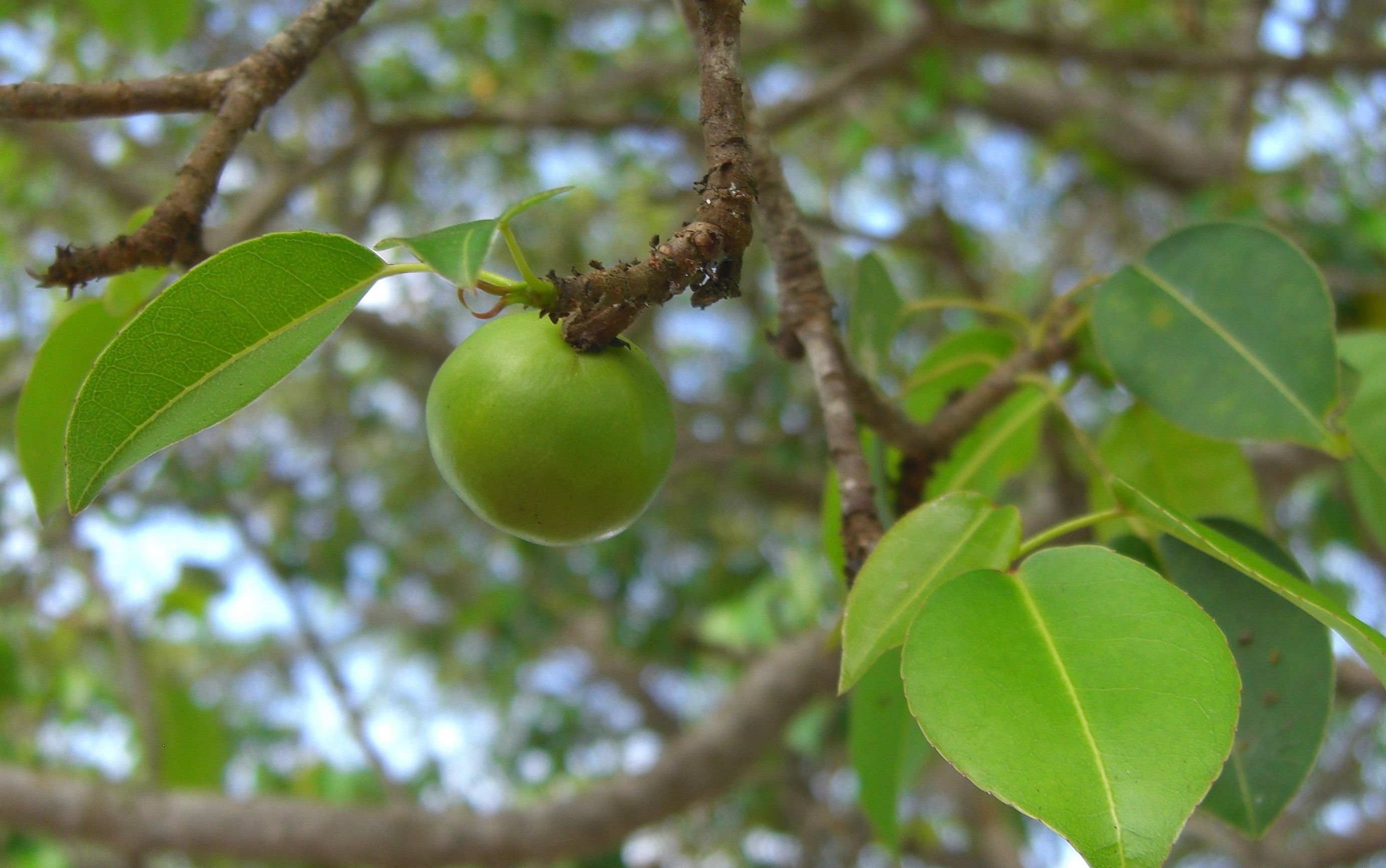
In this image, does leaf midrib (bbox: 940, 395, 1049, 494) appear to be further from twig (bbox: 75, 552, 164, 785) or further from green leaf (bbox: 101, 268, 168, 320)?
twig (bbox: 75, 552, 164, 785)

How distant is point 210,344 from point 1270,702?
1000 millimetres

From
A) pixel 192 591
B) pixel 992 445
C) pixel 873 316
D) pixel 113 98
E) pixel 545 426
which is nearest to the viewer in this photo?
pixel 545 426

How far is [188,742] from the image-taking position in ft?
9.37

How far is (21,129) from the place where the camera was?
3.23 m

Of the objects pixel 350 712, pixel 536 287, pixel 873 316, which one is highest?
pixel 536 287

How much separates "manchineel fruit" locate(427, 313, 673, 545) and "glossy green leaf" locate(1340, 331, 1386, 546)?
84 centimetres

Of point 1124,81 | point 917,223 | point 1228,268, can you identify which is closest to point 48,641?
point 917,223

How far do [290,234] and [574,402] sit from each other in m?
0.24

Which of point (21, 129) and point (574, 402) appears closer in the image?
point (574, 402)

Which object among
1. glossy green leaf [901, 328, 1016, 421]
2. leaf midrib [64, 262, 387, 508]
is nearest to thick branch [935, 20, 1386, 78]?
glossy green leaf [901, 328, 1016, 421]

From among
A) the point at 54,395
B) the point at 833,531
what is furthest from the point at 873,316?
the point at 54,395

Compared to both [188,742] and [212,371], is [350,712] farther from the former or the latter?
[212,371]

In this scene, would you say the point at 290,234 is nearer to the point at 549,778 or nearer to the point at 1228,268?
the point at 1228,268

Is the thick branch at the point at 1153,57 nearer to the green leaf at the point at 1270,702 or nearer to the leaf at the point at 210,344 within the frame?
the green leaf at the point at 1270,702
